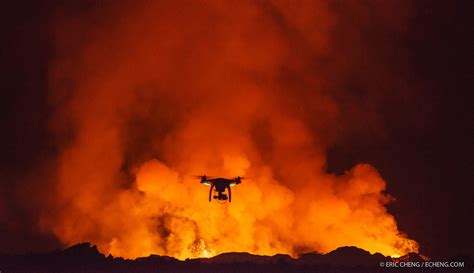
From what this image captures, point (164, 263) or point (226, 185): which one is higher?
point (226, 185)

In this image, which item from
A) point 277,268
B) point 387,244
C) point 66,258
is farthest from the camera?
point 387,244

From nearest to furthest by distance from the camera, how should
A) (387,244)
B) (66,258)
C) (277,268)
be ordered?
(277,268)
(66,258)
(387,244)

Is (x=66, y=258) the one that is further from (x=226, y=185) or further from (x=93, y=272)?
(x=226, y=185)

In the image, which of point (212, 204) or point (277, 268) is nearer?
point (277, 268)

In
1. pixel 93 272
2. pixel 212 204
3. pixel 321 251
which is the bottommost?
pixel 93 272

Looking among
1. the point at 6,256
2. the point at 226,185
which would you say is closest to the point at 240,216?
the point at 226,185

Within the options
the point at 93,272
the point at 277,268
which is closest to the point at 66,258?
the point at 93,272

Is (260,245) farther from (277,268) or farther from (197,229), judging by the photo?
(277,268)

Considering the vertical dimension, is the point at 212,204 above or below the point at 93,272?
above

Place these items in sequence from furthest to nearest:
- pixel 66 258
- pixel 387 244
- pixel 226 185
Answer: pixel 387 244 → pixel 226 185 → pixel 66 258
